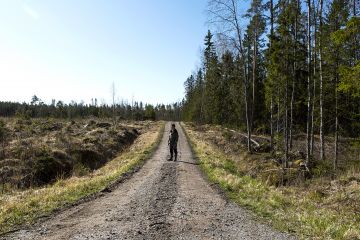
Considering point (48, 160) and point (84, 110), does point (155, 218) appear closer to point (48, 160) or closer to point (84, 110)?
point (48, 160)

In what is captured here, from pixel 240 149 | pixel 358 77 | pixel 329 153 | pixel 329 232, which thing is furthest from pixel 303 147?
pixel 329 232

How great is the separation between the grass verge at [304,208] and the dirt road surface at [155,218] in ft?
1.53

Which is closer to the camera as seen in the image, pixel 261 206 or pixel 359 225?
pixel 359 225

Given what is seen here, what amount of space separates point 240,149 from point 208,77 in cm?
3324

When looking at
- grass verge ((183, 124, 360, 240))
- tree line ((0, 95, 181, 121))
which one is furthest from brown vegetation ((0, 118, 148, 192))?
tree line ((0, 95, 181, 121))

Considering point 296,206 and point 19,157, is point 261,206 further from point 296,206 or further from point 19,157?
point 19,157

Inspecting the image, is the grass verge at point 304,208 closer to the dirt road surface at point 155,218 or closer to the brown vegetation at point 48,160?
the dirt road surface at point 155,218

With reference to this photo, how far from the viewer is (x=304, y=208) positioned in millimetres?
10055

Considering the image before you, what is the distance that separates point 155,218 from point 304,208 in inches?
162

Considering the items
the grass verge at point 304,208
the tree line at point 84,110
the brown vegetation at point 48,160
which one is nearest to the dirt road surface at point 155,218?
the grass verge at point 304,208

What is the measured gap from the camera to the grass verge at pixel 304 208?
25.2ft

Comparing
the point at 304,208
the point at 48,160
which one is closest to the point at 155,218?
the point at 304,208

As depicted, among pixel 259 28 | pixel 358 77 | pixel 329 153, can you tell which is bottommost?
pixel 329 153

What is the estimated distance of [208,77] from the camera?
60812mm
